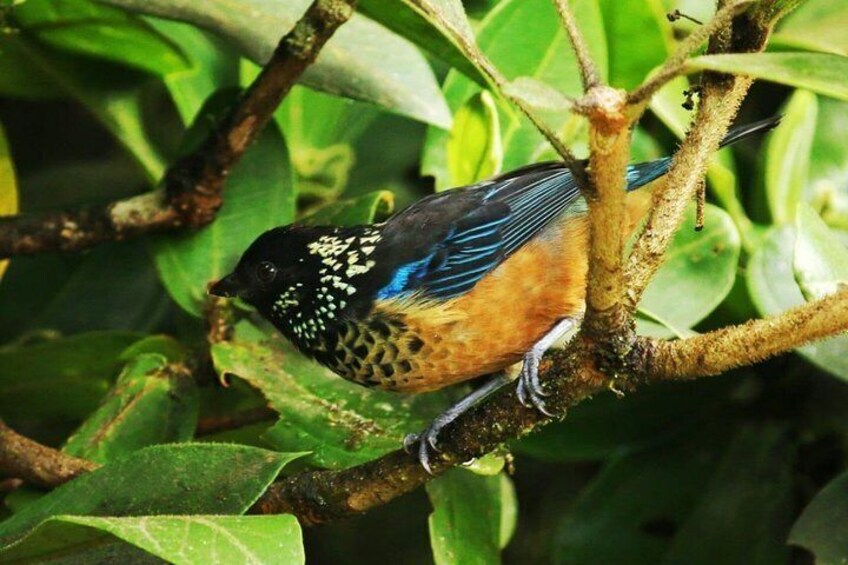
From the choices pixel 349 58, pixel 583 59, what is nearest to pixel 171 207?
pixel 349 58

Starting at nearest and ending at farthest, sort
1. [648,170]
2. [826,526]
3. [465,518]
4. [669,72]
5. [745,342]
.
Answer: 1. [669,72]
2. [745,342]
3. [826,526]
4. [465,518]
5. [648,170]

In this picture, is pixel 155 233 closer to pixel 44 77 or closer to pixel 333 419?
pixel 44 77

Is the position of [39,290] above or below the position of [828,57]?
below

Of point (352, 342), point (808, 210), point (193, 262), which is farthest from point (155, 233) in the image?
point (808, 210)

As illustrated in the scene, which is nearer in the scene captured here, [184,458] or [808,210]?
[184,458]

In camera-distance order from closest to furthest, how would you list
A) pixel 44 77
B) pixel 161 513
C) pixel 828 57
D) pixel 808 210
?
pixel 828 57 → pixel 161 513 → pixel 808 210 → pixel 44 77

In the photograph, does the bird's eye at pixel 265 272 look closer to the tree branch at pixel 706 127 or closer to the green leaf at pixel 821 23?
the tree branch at pixel 706 127

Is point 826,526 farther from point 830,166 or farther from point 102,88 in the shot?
point 102,88
